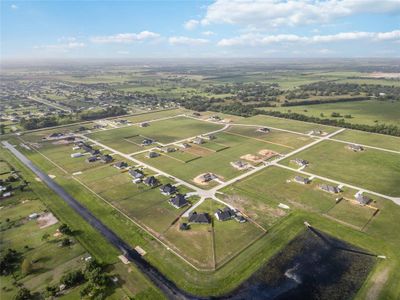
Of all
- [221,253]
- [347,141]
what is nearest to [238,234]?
[221,253]

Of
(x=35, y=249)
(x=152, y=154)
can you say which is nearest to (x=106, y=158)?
(x=152, y=154)

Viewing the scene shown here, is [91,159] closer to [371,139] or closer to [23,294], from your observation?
[23,294]

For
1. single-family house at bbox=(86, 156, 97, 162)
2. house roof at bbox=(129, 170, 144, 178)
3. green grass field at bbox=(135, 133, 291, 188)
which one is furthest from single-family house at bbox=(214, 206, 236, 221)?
single-family house at bbox=(86, 156, 97, 162)

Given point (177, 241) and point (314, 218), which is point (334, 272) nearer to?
point (314, 218)

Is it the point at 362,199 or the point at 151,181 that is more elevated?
the point at 362,199

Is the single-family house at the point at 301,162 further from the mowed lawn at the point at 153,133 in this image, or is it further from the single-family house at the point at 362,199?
the mowed lawn at the point at 153,133
